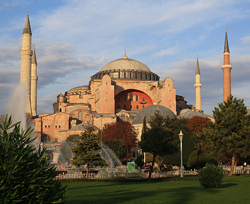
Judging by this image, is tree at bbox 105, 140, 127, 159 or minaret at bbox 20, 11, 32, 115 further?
minaret at bbox 20, 11, 32, 115

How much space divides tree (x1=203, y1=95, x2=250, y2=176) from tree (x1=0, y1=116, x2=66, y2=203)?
1724 centimetres

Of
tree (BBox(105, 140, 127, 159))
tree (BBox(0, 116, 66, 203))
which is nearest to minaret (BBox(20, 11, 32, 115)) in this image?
tree (BBox(105, 140, 127, 159))

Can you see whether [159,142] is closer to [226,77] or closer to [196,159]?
[196,159]

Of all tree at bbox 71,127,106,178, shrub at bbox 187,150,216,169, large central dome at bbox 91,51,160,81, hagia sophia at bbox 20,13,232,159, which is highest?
large central dome at bbox 91,51,160,81

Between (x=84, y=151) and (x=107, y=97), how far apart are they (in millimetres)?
35535

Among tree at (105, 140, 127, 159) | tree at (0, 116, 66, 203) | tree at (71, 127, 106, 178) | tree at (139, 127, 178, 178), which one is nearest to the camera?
tree at (0, 116, 66, 203)

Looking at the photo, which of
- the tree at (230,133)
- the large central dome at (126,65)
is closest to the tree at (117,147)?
the tree at (230,133)

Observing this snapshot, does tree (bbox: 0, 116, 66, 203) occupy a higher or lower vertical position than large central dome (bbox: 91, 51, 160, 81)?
lower

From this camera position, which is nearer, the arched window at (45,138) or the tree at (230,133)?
the tree at (230,133)

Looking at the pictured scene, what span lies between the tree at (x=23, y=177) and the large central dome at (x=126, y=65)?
58.2 metres

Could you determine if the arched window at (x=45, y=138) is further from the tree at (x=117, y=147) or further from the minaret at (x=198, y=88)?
the minaret at (x=198, y=88)

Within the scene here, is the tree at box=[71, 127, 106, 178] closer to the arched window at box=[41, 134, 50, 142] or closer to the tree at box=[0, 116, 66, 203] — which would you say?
the tree at box=[0, 116, 66, 203]

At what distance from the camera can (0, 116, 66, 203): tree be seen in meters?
5.20

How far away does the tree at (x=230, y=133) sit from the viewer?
21.1 metres
